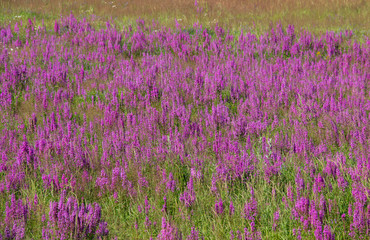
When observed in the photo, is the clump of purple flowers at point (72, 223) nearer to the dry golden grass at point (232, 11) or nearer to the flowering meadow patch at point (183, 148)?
the flowering meadow patch at point (183, 148)

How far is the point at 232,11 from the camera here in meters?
12.5

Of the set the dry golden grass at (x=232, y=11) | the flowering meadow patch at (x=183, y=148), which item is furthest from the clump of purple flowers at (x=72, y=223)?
the dry golden grass at (x=232, y=11)

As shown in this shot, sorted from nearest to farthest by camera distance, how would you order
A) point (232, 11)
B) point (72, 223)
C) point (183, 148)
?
point (72, 223) → point (183, 148) → point (232, 11)

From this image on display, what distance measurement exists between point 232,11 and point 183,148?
9376 mm

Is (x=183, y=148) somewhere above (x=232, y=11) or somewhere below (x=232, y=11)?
below

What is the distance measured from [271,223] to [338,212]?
1.54ft

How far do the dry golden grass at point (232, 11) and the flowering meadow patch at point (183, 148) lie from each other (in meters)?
3.34

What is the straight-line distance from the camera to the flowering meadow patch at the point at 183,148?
Answer: 291 centimetres

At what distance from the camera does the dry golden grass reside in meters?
10.7

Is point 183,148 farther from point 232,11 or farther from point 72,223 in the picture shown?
point 232,11

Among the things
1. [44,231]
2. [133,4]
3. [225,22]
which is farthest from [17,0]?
[44,231]

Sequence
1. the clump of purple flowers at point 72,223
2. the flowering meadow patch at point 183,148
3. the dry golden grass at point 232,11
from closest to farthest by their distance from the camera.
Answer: the clump of purple flowers at point 72,223 → the flowering meadow patch at point 183,148 → the dry golden grass at point 232,11

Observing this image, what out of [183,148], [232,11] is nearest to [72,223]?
[183,148]

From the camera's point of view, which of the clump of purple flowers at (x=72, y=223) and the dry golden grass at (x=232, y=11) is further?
the dry golden grass at (x=232, y=11)
